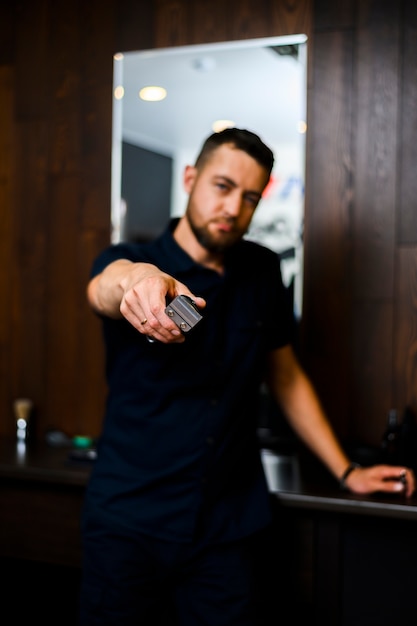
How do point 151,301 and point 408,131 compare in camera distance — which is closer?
point 151,301

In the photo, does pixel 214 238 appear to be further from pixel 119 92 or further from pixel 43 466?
pixel 119 92

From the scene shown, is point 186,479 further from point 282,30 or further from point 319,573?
point 282,30

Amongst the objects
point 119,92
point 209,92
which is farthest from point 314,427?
point 119,92

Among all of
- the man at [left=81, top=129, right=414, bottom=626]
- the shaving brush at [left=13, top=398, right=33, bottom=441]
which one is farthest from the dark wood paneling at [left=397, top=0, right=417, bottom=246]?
the shaving brush at [left=13, top=398, right=33, bottom=441]

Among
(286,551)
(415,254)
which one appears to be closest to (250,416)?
(286,551)

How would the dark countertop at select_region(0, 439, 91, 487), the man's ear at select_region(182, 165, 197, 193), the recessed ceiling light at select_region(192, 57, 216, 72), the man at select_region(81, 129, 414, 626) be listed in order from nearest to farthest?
the man at select_region(81, 129, 414, 626) < the man's ear at select_region(182, 165, 197, 193) < the dark countertop at select_region(0, 439, 91, 487) < the recessed ceiling light at select_region(192, 57, 216, 72)

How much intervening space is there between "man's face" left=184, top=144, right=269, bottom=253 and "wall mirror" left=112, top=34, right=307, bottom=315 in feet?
2.64

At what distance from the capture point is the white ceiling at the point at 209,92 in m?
2.67

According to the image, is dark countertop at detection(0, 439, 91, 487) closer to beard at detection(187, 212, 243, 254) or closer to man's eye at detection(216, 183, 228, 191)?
beard at detection(187, 212, 243, 254)

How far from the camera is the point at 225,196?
1.85 m

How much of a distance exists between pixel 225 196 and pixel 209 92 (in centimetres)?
109

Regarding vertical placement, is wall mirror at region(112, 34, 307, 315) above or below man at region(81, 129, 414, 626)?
above

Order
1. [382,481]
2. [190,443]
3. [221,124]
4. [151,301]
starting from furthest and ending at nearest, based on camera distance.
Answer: [221,124] < [382,481] < [190,443] < [151,301]

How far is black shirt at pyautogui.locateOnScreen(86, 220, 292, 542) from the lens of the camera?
5.94 ft
